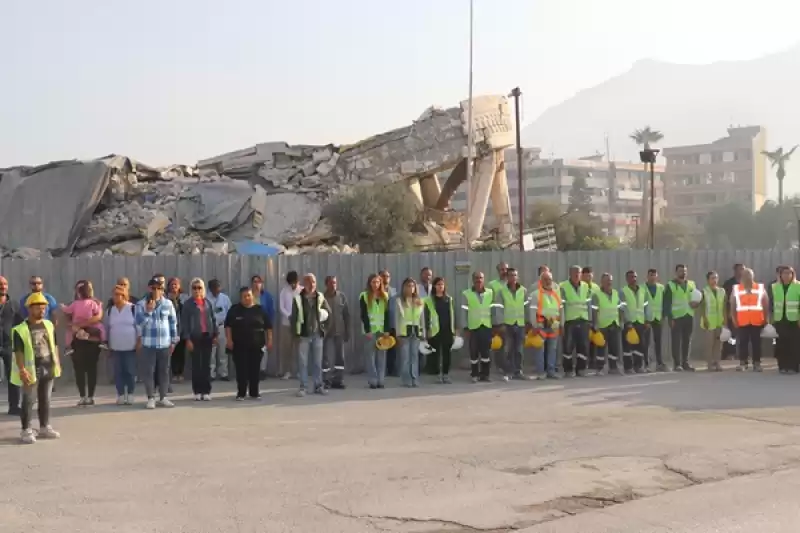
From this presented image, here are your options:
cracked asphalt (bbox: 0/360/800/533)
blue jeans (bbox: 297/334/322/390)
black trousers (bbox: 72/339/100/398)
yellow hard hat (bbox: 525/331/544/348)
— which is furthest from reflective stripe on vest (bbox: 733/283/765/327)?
black trousers (bbox: 72/339/100/398)

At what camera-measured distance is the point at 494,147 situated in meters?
42.8

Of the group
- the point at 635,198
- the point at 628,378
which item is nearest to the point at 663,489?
the point at 628,378

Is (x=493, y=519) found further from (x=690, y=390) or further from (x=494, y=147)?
(x=494, y=147)

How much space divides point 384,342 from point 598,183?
367ft

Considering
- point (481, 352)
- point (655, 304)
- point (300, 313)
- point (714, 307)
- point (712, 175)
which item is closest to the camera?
point (300, 313)

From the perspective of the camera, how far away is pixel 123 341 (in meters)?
12.4

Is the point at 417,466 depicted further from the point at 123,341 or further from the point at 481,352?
the point at 481,352

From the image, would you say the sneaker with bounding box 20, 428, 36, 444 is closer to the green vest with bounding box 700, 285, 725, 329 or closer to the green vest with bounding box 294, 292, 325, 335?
the green vest with bounding box 294, 292, 325, 335

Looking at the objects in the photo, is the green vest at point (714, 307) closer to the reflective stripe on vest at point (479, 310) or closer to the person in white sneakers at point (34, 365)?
the reflective stripe on vest at point (479, 310)

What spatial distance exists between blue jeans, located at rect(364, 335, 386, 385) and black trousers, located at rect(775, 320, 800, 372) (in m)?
7.00

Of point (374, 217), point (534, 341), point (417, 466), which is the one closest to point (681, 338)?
point (534, 341)

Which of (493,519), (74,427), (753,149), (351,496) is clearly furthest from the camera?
(753,149)

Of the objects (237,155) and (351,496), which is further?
(237,155)

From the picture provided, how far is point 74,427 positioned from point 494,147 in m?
34.2
